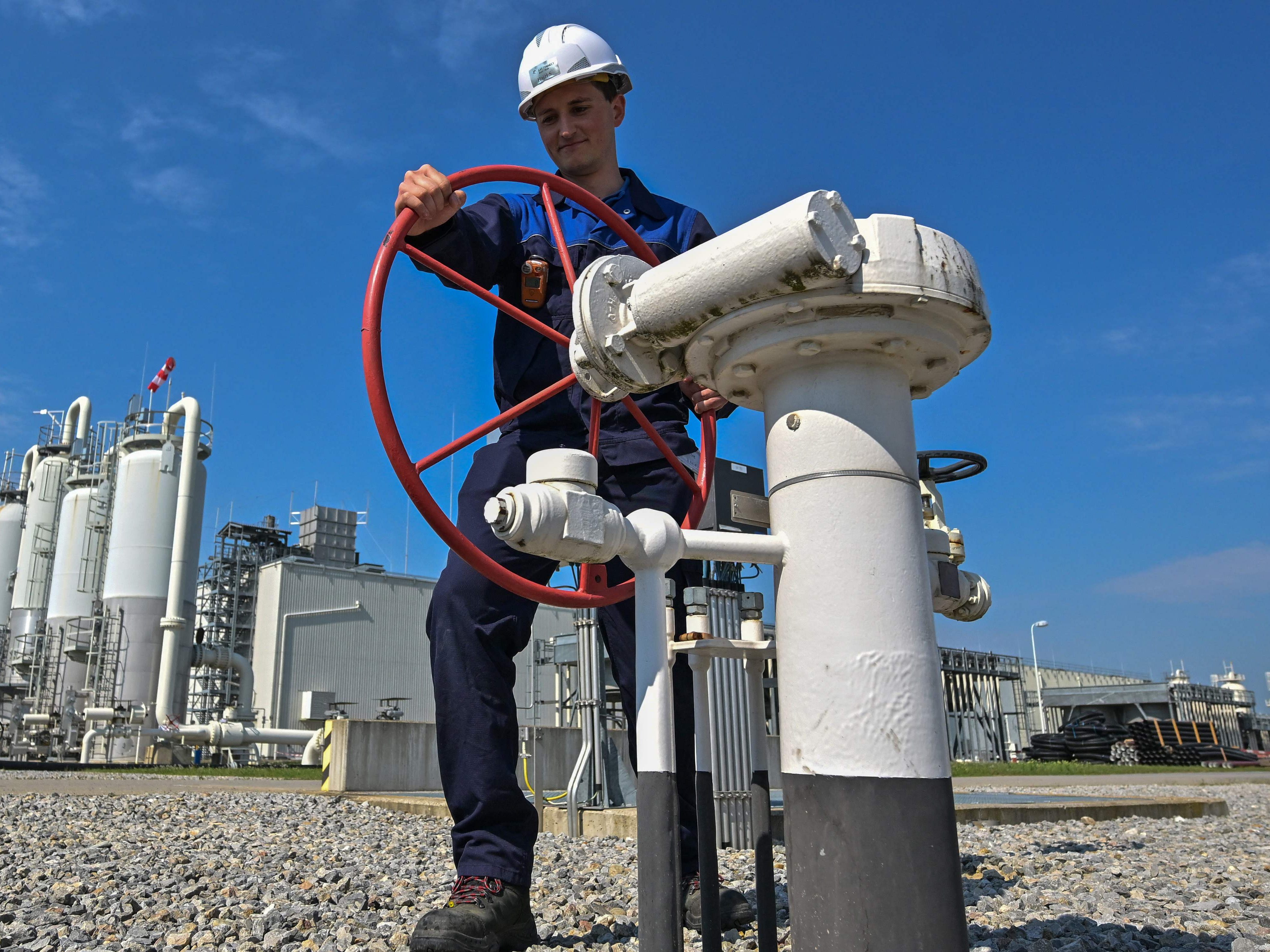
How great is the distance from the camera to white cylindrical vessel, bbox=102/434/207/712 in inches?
762

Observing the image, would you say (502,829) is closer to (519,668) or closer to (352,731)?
(352,731)

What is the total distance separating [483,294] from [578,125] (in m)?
0.56

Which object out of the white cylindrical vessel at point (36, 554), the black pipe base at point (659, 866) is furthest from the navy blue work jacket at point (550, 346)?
the white cylindrical vessel at point (36, 554)

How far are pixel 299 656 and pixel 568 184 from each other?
26059mm

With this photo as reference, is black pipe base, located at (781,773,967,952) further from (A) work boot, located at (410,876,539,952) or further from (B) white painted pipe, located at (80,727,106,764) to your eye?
(B) white painted pipe, located at (80,727,106,764)

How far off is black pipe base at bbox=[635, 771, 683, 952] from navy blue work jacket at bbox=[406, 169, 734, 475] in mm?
1031

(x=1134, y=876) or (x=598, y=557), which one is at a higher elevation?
(x=598, y=557)

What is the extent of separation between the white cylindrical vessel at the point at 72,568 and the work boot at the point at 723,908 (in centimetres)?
2320

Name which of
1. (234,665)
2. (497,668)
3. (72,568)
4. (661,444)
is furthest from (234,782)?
(72,568)

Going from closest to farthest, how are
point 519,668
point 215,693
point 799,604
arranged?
point 799,604 → point 215,693 → point 519,668

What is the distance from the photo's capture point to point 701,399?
2072 millimetres

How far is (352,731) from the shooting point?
25.3 ft

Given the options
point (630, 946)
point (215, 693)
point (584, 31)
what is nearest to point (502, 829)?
point (630, 946)

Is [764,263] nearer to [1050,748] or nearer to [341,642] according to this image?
[1050,748]
